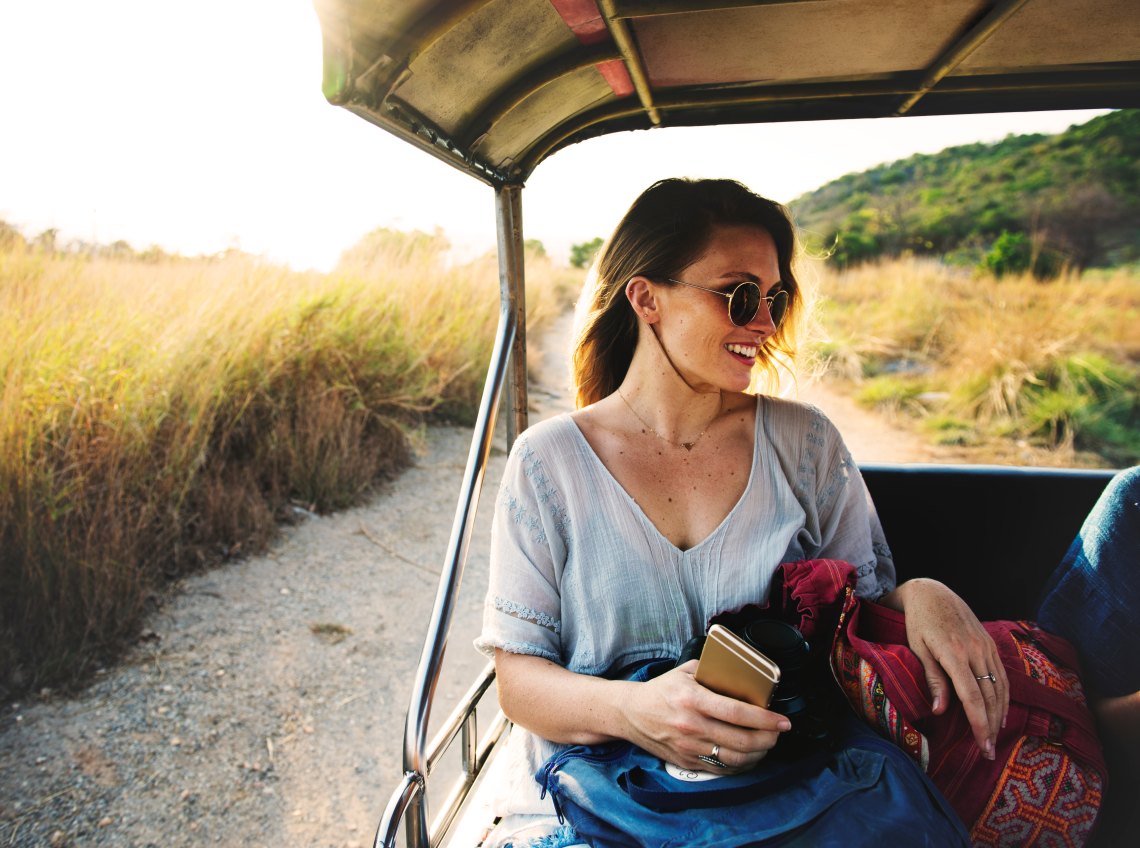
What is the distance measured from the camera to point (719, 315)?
1.58 metres

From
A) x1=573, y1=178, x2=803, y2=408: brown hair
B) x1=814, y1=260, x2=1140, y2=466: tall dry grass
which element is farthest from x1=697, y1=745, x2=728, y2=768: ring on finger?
x1=814, y1=260, x2=1140, y2=466: tall dry grass

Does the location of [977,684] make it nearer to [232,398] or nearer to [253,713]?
[253,713]

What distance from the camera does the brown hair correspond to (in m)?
1.65

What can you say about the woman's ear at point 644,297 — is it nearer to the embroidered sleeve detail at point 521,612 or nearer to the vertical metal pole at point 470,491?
the vertical metal pole at point 470,491

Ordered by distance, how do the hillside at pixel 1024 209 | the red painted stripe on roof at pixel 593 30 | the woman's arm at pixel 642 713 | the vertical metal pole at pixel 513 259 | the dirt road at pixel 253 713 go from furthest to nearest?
1. the hillside at pixel 1024 209
2. the dirt road at pixel 253 713
3. the vertical metal pole at pixel 513 259
4. the red painted stripe on roof at pixel 593 30
5. the woman's arm at pixel 642 713

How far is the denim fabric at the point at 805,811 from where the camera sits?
0.96 meters

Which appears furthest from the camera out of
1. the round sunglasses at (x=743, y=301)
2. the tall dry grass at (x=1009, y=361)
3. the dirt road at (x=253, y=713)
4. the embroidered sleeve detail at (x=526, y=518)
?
the tall dry grass at (x=1009, y=361)

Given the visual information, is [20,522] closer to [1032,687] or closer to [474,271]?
[1032,687]

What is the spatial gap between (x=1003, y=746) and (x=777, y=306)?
1.00 metres

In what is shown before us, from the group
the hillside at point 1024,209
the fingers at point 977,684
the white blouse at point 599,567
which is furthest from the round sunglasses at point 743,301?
the hillside at point 1024,209

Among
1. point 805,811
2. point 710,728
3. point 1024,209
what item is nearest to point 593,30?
point 710,728

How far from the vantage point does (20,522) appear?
3.05 metres

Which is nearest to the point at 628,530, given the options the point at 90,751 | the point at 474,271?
the point at 90,751

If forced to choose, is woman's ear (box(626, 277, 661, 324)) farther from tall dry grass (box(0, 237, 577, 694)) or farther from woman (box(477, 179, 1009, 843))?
tall dry grass (box(0, 237, 577, 694))
